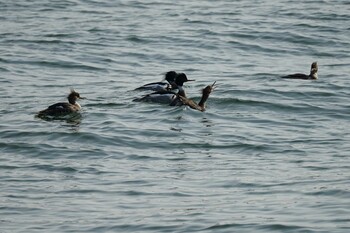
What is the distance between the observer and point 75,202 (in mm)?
13148

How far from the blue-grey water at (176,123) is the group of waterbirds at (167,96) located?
0.68 feet

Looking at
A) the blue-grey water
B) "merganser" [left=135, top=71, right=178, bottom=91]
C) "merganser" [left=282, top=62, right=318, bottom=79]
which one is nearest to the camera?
the blue-grey water

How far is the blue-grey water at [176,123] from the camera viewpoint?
12.7 metres

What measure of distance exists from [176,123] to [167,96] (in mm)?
2101

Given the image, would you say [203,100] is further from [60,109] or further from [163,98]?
[60,109]

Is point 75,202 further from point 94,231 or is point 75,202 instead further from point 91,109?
point 91,109

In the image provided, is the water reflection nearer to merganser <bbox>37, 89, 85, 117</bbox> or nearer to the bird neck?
merganser <bbox>37, 89, 85, 117</bbox>

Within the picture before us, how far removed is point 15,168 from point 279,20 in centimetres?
1832

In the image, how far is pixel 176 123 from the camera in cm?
1880

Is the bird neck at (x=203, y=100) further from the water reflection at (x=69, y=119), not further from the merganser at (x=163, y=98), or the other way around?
the water reflection at (x=69, y=119)

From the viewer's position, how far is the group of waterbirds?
19.2 meters

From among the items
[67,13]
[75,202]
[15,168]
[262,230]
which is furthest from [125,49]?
A: [262,230]

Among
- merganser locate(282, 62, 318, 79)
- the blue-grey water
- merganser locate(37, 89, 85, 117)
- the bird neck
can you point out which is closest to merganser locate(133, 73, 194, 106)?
the blue-grey water

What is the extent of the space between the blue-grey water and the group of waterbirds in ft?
0.68
